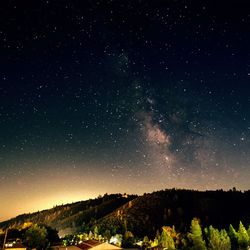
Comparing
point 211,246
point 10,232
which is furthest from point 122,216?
point 211,246

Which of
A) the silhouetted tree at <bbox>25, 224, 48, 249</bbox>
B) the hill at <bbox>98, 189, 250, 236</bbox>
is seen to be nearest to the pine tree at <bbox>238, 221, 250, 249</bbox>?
the silhouetted tree at <bbox>25, 224, 48, 249</bbox>

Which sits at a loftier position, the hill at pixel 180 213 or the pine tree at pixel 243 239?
the hill at pixel 180 213

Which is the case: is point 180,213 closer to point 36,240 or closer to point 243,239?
point 243,239

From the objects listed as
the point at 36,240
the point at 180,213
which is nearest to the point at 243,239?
the point at 36,240

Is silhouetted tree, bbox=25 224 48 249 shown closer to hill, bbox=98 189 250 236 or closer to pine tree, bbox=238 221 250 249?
pine tree, bbox=238 221 250 249

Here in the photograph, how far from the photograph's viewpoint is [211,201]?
191375 mm

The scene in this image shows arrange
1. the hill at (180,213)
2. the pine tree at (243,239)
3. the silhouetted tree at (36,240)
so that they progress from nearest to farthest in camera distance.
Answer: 1. the silhouetted tree at (36,240)
2. the pine tree at (243,239)
3. the hill at (180,213)

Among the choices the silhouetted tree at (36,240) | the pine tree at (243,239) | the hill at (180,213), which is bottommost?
the pine tree at (243,239)

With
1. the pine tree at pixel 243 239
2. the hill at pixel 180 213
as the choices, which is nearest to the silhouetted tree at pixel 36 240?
the pine tree at pixel 243 239

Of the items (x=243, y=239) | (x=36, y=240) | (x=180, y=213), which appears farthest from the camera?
(x=180, y=213)

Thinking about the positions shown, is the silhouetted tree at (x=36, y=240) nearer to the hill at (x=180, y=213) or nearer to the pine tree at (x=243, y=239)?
the pine tree at (x=243, y=239)

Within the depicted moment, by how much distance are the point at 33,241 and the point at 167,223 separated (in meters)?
91.6

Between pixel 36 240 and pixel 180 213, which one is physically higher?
pixel 180 213

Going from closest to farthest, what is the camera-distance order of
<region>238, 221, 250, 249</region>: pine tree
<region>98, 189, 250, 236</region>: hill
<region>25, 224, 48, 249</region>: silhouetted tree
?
1. <region>25, 224, 48, 249</region>: silhouetted tree
2. <region>238, 221, 250, 249</region>: pine tree
3. <region>98, 189, 250, 236</region>: hill
